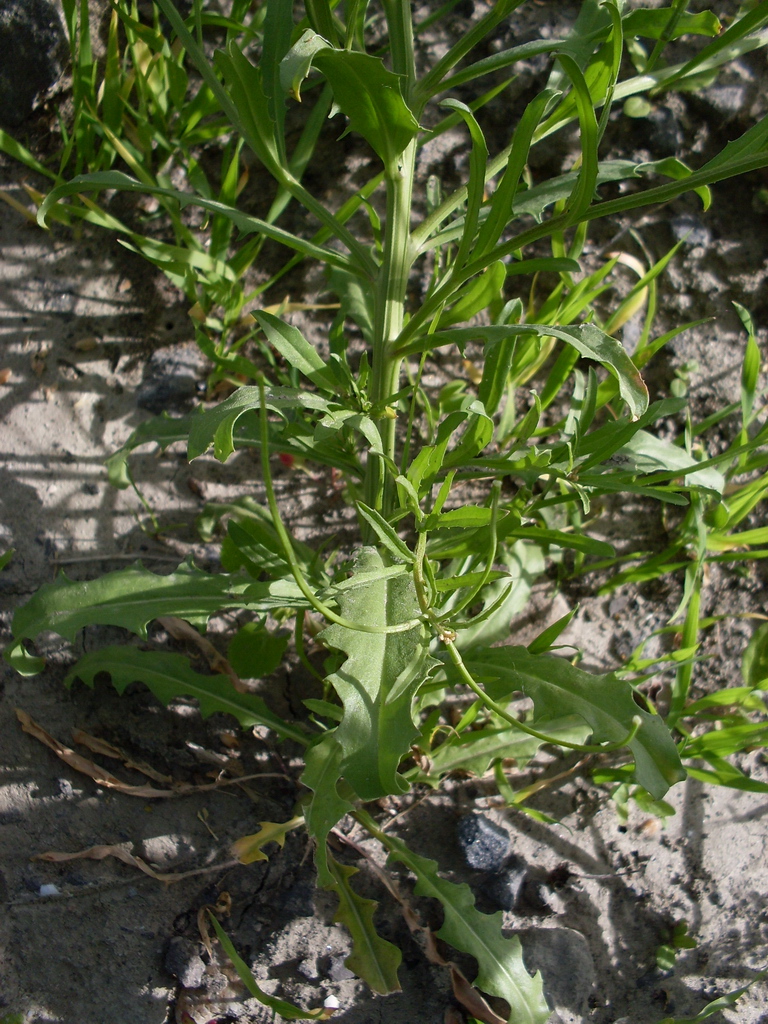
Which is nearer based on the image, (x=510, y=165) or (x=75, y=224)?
(x=510, y=165)

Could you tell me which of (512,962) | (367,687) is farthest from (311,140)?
(512,962)

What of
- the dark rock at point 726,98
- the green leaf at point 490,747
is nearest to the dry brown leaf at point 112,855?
the green leaf at point 490,747

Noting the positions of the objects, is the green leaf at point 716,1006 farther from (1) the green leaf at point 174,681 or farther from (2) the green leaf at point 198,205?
(2) the green leaf at point 198,205

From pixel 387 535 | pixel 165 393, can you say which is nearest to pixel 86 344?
pixel 165 393

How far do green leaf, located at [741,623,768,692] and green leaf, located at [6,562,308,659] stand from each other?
0.89 meters

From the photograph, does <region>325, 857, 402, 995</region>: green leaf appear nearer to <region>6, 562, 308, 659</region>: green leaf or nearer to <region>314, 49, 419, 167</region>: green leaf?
<region>6, 562, 308, 659</region>: green leaf

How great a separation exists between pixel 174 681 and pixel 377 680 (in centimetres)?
47

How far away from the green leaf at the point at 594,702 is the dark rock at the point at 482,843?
33 centimetres

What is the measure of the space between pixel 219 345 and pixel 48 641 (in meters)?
0.65

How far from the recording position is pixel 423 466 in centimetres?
111

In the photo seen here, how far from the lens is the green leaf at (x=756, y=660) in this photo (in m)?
1.50

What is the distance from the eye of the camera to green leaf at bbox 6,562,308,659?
3.94 ft

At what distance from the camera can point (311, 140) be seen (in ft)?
4.75

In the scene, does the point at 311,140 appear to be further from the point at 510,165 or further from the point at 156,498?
the point at 156,498
